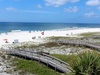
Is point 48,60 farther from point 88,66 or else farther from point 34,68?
point 88,66

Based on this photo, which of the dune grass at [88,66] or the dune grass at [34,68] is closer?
the dune grass at [88,66]

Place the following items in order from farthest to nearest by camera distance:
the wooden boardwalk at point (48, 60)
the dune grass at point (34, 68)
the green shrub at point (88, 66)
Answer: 1. the dune grass at point (34, 68)
2. the wooden boardwalk at point (48, 60)
3. the green shrub at point (88, 66)

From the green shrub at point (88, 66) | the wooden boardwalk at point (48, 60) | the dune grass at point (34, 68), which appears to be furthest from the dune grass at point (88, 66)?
the dune grass at point (34, 68)

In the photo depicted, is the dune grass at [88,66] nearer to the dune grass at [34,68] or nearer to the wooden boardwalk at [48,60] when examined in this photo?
the wooden boardwalk at [48,60]

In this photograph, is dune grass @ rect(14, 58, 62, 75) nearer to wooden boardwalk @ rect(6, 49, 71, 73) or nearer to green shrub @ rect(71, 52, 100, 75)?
wooden boardwalk @ rect(6, 49, 71, 73)

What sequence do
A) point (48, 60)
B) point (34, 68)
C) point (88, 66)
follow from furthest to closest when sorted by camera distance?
point (48, 60)
point (34, 68)
point (88, 66)

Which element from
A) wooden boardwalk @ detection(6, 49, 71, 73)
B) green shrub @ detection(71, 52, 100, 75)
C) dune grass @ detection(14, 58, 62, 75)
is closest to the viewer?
green shrub @ detection(71, 52, 100, 75)

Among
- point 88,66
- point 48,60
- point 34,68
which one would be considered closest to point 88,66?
point 88,66

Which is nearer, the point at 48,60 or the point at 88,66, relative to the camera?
the point at 88,66

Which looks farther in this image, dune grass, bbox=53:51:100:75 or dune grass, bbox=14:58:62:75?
dune grass, bbox=14:58:62:75

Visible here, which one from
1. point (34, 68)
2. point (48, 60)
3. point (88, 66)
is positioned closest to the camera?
point (88, 66)

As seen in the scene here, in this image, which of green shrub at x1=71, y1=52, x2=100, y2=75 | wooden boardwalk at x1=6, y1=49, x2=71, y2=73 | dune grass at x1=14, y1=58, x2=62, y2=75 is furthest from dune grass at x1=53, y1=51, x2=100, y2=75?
dune grass at x1=14, y1=58, x2=62, y2=75

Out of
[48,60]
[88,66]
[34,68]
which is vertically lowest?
[34,68]

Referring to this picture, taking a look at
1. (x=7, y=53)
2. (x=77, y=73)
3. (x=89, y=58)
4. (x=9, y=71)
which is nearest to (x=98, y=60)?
(x=89, y=58)
